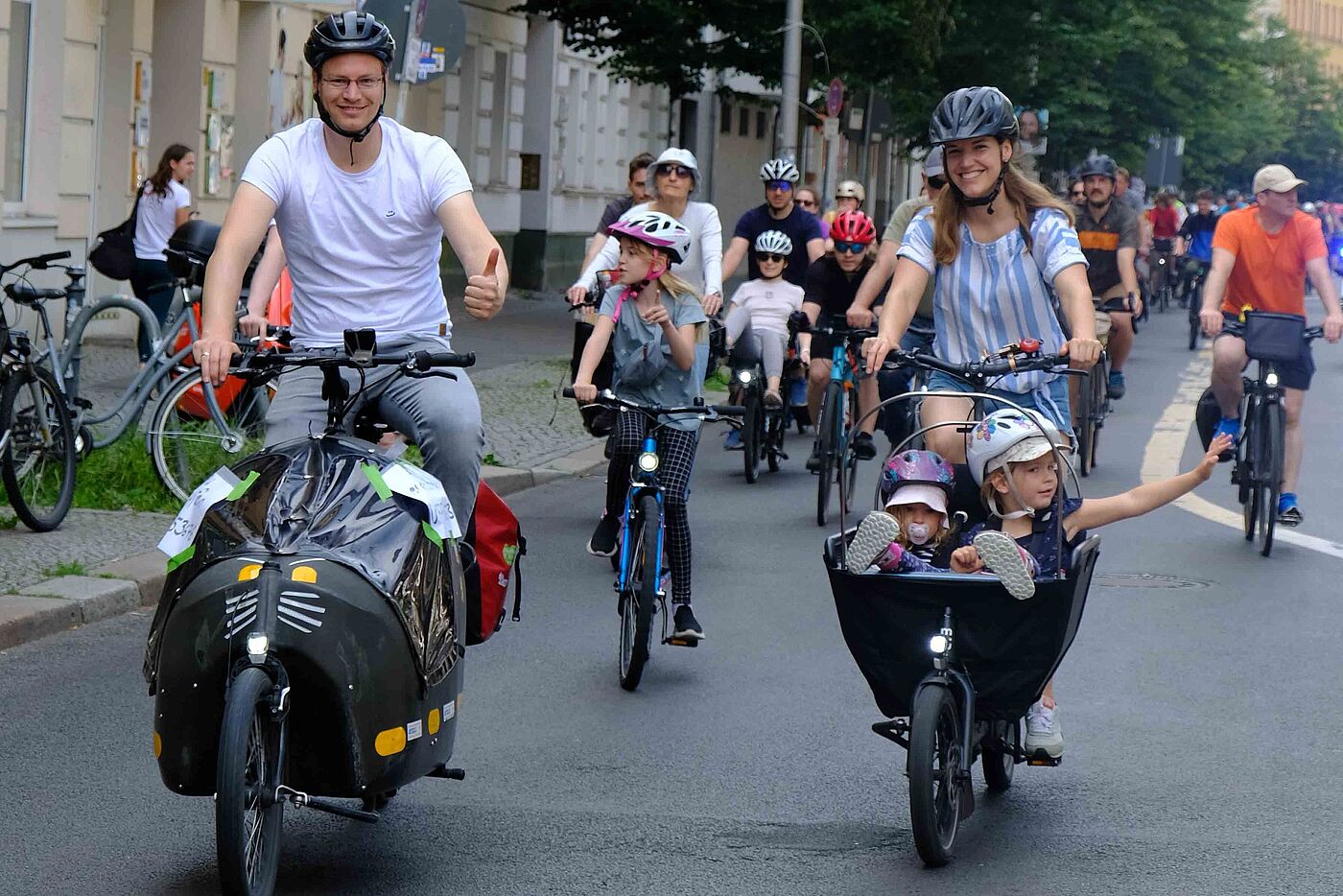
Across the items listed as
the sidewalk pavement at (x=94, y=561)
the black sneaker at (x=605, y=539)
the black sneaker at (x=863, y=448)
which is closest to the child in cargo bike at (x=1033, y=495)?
the black sneaker at (x=605, y=539)

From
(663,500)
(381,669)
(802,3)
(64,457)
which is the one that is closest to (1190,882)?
(381,669)

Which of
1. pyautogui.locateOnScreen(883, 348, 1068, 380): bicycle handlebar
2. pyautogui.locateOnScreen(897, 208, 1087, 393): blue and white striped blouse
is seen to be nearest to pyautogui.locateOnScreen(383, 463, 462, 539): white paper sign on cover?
pyautogui.locateOnScreen(883, 348, 1068, 380): bicycle handlebar

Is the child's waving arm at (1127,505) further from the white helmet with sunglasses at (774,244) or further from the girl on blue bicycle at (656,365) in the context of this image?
the white helmet with sunglasses at (774,244)

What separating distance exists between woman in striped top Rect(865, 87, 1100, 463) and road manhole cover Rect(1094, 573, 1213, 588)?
3553 mm

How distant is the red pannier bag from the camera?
555cm

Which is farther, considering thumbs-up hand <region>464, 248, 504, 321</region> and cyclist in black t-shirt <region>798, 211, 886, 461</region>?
cyclist in black t-shirt <region>798, 211, 886, 461</region>

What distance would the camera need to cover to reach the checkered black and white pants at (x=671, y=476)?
794cm

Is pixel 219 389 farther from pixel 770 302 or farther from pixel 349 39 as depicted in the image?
pixel 349 39

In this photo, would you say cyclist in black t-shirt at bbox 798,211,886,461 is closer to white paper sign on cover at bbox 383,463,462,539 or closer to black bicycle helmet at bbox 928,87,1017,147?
black bicycle helmet at bbox 928,87,1017,147

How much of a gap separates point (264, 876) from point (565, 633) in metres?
3.84

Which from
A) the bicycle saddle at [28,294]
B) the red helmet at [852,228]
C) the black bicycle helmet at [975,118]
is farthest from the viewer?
the red helmet at [852,228]

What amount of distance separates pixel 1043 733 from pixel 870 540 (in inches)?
37.2

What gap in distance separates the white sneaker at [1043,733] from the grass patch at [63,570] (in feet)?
13.8

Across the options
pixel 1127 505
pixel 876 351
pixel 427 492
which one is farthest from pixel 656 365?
pixel 427 492
